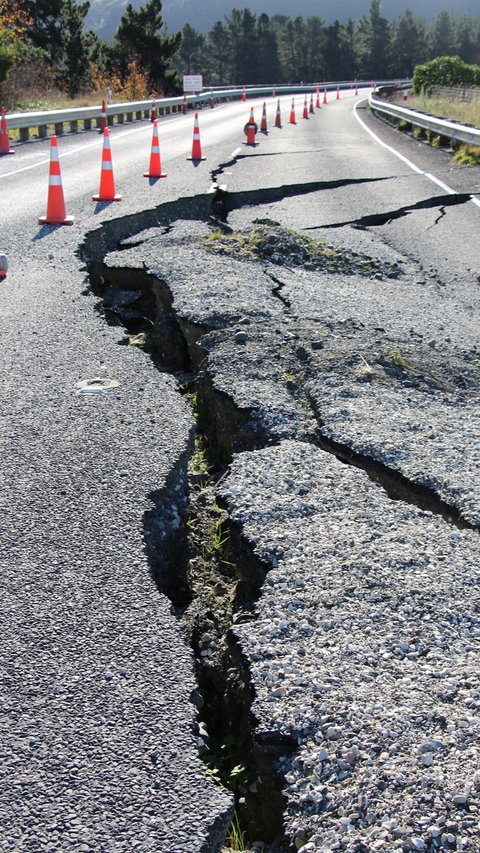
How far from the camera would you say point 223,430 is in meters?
4.29

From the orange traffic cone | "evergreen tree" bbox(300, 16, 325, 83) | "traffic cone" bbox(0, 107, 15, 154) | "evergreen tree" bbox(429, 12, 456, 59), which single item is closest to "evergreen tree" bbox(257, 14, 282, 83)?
"evergreen tree" bbox(300, 16, 325, 83)

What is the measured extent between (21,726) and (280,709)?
2.06 ft

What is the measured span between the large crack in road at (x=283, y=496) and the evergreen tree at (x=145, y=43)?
3754cm

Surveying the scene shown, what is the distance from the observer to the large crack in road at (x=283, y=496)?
81.8 inches

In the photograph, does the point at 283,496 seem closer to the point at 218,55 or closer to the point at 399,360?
the point at 399,360

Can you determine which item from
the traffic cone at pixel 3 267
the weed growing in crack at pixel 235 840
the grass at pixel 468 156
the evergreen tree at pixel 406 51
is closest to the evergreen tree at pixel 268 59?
the evergreen tree at pixel 406 51

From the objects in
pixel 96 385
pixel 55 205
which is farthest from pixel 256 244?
pixel 96 385

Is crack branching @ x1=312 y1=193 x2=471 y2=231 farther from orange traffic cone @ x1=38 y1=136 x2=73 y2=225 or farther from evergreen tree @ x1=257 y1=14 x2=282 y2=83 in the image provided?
evergreen tree @ x1=257 y1=14 x2=282 y2=83

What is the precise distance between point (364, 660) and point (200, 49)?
10784 cm

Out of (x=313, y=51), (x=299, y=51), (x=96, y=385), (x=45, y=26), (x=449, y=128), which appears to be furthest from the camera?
(x=299, y=51)

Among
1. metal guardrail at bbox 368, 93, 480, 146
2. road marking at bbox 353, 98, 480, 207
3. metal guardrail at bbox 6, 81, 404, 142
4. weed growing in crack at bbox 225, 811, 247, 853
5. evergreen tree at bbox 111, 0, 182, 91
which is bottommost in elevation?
weed growing in crack at bbox 225, 811, 247, 853

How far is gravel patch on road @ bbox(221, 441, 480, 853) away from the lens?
1.90 m

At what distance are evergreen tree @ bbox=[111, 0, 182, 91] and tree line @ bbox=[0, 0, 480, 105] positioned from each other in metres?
0.05

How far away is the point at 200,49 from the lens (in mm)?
100812
